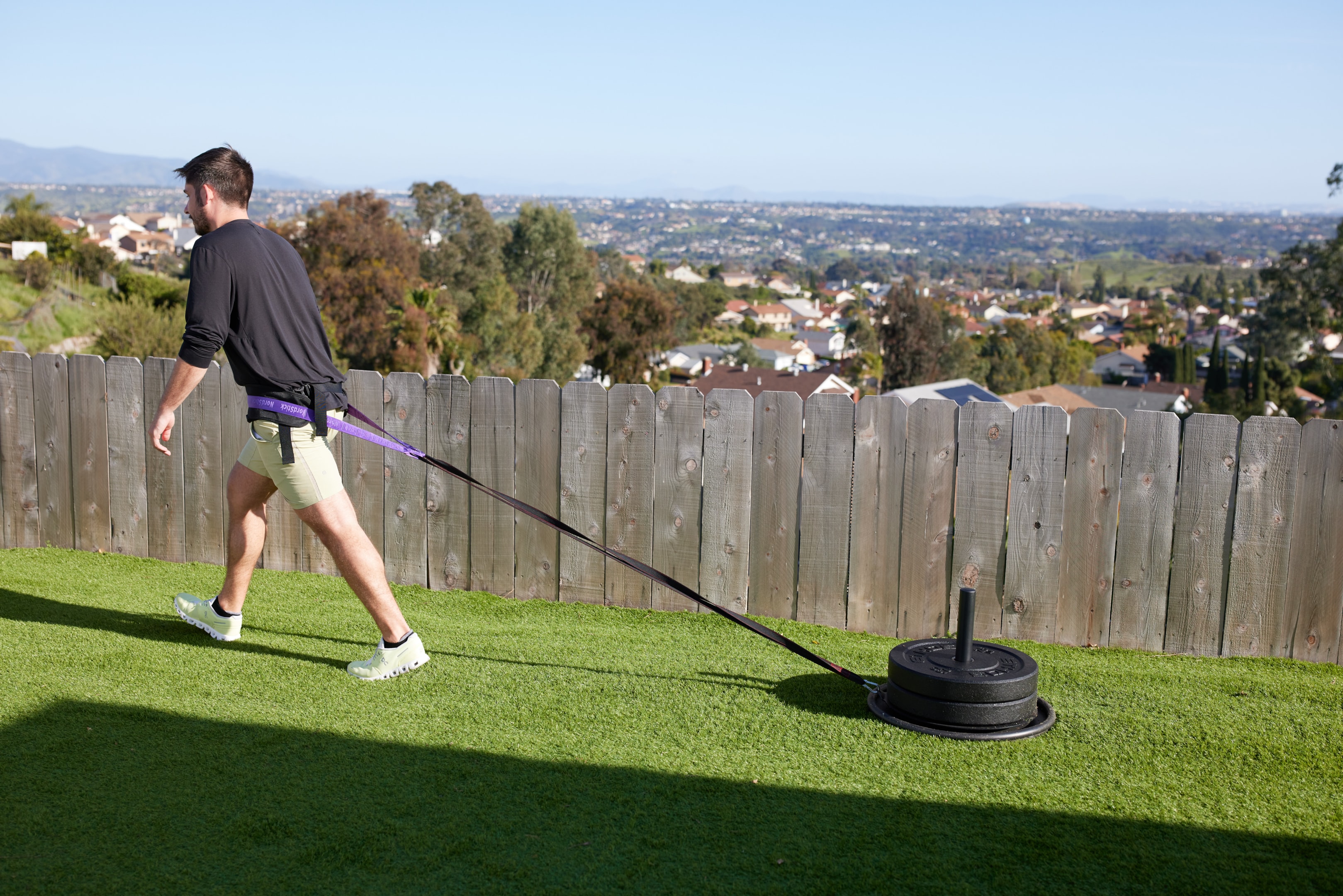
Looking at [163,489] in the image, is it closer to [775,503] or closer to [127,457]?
[127,457]

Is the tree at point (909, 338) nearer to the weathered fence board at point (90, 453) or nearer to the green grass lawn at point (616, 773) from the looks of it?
the weathered fence board at point (90, 453)

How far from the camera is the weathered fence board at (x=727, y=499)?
496cm

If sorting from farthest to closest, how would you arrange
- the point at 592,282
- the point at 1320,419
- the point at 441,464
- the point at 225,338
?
the point at 592,282
the point at 1320,419
the point at 441,464
the point at 225,338

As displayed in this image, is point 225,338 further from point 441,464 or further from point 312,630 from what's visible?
point 312,630

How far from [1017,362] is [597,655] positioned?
84.3 meters

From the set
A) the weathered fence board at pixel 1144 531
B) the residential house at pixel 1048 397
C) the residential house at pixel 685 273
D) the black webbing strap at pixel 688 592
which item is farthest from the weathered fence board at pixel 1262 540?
the residential house at pixel 685 273

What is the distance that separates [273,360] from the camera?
3865 millimetres

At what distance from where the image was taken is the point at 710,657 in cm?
441

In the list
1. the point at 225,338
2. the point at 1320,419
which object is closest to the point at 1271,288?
the point at 1320,419

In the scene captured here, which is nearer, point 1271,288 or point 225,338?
point 225,338

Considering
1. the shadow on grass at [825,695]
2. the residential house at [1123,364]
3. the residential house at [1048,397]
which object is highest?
the shadow on grass at [825,695]

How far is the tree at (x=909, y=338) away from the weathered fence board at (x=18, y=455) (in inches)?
2391

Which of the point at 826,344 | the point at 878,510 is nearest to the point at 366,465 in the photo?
the point at 878,510

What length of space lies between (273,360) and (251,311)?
0.65 ft
